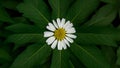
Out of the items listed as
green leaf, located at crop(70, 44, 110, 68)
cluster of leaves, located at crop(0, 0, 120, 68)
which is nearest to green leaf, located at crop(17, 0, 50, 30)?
cluster of leaves, located at crop(0, 0, 120, 68)

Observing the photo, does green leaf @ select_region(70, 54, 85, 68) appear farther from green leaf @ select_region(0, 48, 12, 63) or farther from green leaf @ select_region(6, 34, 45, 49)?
green leaf @ select_region(0, 48, 12, 63)

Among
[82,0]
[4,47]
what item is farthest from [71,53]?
[4,47]

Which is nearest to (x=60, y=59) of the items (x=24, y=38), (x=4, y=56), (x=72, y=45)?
(x=72, y=45)

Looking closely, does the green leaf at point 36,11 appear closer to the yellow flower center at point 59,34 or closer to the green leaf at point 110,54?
the yellow flower center at point 59,34

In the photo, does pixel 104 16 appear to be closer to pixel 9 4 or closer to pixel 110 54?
pixel 110 54

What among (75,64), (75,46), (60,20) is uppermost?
(60,20)

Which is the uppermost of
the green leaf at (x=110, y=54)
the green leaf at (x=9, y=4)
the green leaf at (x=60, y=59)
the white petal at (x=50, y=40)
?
the green leaf at (x=9, y=4)

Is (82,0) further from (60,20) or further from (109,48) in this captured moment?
(109,48)

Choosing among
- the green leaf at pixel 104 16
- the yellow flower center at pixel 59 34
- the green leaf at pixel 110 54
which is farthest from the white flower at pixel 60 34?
the green leaf at pixel 110 54
